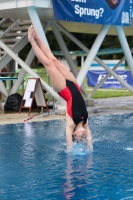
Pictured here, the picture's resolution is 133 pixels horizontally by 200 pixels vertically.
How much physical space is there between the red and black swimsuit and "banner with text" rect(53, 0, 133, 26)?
559 centimetres

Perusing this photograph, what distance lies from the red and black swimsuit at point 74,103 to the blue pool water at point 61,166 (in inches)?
29.9

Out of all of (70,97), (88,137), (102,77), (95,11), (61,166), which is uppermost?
(95,11)

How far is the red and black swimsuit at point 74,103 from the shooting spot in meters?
9.45

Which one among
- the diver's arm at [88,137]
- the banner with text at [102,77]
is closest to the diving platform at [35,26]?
the diver's arm at [88,137]

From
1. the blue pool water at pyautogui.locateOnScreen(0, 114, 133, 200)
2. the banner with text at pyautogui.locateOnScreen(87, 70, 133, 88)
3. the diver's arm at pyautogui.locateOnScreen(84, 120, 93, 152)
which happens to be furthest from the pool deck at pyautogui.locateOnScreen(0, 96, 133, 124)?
the banner with text at pyautogui.locateOnScreen(87, 70, 133, 88)

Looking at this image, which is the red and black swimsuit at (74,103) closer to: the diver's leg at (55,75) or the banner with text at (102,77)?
the diver's leg at (55,75)

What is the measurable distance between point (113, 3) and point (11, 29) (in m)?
5.63

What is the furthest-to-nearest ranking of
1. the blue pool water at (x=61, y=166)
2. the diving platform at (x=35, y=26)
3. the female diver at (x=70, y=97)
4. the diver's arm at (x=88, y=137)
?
1. the diving platform at (x=35, y=26)
2. the diver's arm at (x=88, y=137)
3. the female diver at (x=70, y=97)
4. the blue pool water at (x=61, y=166)

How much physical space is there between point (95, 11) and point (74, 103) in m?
7.10

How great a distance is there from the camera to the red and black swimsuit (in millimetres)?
9452

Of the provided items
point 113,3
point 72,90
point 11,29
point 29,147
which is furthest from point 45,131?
point 11,29

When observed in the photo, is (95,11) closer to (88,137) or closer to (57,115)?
(57,115)

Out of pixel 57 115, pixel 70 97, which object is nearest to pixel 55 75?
pixel 70 97

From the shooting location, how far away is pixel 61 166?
8.43m
